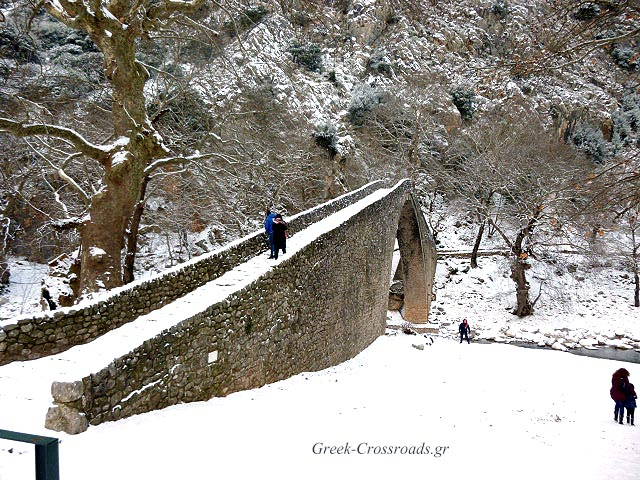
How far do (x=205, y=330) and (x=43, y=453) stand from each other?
4702mm

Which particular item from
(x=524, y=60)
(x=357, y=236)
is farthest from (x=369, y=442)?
(x=357, y=236)

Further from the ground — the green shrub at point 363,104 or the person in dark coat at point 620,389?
the green shrub at point 363,104

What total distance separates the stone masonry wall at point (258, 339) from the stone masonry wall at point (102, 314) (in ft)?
6.15

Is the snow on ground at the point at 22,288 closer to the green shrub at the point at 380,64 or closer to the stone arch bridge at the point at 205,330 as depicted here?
the stone arch bridge at the point at 205,330

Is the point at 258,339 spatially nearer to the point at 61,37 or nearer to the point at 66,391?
the point at 66,391

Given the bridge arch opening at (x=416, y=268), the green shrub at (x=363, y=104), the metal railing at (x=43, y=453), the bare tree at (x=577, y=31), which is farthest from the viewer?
the green shrub at (x=363, y=104)

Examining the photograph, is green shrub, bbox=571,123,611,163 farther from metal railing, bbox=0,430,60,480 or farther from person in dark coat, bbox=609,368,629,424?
metal railing, bbox=0,430,60,480

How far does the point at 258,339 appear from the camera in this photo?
7.81 meters

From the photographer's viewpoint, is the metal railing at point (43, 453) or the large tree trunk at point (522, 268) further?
the large tree trunk at point (522, 268)

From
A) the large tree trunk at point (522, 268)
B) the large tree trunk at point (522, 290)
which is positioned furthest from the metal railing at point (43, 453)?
the large tree trunk at point (522, 290)

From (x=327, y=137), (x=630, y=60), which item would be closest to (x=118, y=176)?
(x=630, y=60)

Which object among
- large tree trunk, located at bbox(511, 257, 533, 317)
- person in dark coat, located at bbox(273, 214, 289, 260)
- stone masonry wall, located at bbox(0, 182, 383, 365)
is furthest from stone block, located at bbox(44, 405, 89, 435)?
large tree trunk, located at bbox(511, 257, 533, 317)

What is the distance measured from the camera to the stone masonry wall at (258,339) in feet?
15.8

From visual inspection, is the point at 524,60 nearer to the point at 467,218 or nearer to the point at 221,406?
the point at 221,406
